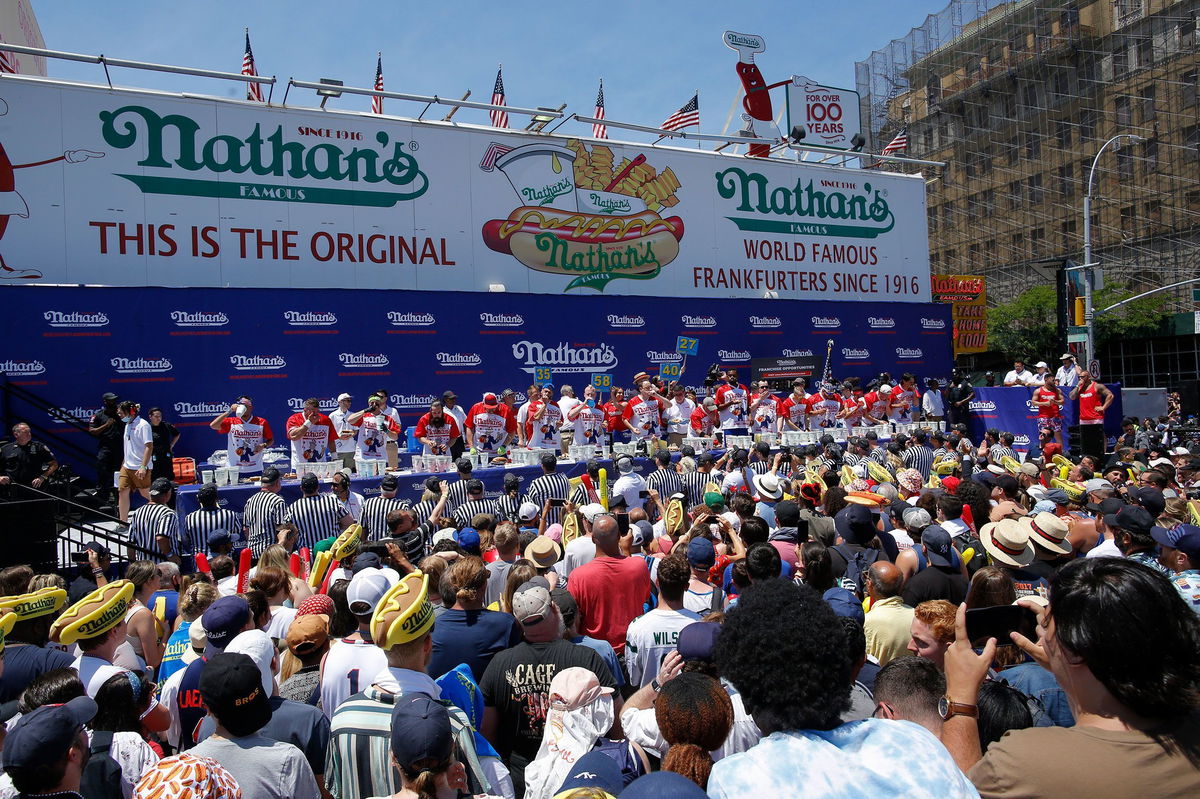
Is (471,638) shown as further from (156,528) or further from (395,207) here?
(395,207)

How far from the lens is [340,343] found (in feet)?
52.0

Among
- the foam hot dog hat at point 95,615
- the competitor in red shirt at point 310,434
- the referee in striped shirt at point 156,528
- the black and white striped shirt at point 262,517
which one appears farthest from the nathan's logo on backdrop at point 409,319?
the foam hot dog hat at point 95,615

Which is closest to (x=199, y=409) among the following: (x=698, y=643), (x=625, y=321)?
(x=625, y=321)

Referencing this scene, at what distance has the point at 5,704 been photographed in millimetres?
3566

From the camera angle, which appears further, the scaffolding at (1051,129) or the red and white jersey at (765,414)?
the scaffolding at (1051,129)

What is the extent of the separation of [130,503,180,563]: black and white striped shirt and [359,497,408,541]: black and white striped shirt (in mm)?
2094

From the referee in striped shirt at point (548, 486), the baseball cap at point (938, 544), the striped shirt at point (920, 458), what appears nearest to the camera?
the baseball cap at point (938, 544)

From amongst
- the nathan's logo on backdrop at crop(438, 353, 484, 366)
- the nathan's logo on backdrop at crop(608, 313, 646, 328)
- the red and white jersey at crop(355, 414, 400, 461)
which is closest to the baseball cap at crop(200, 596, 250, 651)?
the red and white jersey at crop(355, 414, 400, 461)

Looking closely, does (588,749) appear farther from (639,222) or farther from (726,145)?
(726,145)

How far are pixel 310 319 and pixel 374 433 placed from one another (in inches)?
169

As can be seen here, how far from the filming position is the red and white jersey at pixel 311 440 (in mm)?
11953

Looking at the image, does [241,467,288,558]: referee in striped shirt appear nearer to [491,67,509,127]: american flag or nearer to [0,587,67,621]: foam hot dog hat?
[0,587,67,621]: foam hot dog hat

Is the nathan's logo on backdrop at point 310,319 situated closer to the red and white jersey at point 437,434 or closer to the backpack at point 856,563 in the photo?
the red and white jersey at point 437,434

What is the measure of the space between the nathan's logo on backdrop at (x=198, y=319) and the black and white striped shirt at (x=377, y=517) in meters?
6.66
